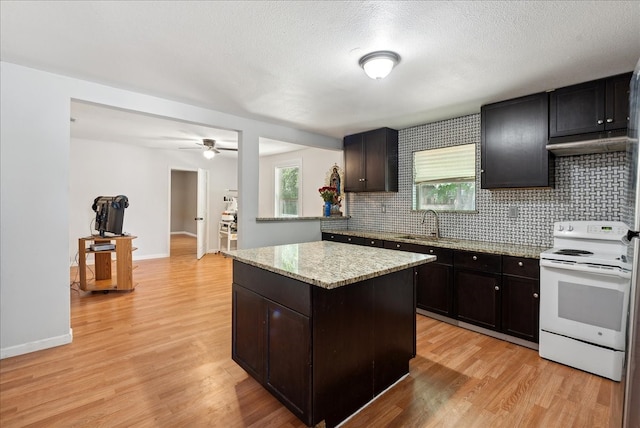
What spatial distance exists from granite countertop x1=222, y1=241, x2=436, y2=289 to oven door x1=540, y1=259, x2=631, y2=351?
114 centimetres

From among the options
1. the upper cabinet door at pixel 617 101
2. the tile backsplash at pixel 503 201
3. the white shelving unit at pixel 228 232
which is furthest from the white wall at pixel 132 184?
the upper cabinet door at pixel 617 101

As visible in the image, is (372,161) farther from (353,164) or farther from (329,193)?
(329,193)

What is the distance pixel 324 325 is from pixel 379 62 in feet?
5.93

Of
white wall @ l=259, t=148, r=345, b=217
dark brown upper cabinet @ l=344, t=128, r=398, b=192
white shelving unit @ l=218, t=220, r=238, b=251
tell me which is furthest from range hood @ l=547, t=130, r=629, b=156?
white shelving unit @ l=218, t=220, r=238, b=251

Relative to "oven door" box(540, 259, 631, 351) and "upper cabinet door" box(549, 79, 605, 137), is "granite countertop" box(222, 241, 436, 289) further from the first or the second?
"upper cabinet door" box(549, 79, 605, 137)

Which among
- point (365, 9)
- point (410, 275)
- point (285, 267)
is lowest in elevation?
point (410, 275)

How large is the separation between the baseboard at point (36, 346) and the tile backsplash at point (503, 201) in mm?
3264

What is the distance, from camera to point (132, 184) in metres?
6.07

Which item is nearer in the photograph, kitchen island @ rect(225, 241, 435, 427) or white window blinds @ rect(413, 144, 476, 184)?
kitchen island @ rect(225, 241, 435, 427)

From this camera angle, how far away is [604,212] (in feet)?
8.45

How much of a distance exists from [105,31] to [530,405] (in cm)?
355

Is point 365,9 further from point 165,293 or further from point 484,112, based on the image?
point 165,293

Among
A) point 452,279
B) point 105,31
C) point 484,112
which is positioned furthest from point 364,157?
point 105,31

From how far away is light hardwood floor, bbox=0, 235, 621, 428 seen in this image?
5.55 feet
